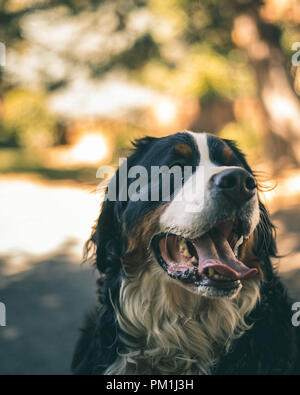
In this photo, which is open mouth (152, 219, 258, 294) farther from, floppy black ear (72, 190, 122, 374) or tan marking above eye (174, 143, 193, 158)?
tan marking above eye (174, 143, 193, 158)

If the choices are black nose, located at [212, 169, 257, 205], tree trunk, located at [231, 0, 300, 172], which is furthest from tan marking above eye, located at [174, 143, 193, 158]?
tree trunk, located at [231, 0, 300, 172]

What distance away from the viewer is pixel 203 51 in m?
14.7

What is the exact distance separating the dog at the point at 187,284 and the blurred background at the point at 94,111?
3.96 ft

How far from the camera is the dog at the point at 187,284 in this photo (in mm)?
2289

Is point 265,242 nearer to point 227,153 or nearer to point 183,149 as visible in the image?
point 227,153

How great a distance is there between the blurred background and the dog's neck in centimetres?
118

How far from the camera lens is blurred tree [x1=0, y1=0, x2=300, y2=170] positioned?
8.64 metres
